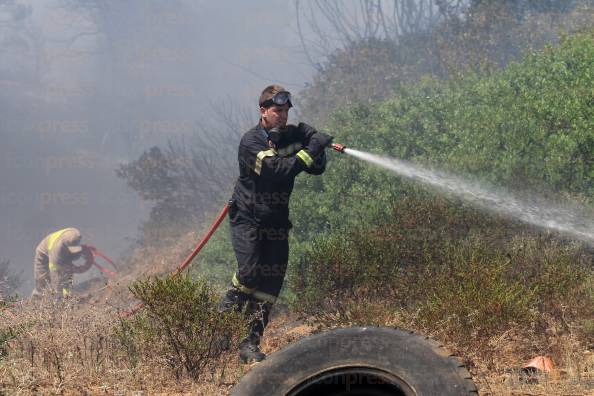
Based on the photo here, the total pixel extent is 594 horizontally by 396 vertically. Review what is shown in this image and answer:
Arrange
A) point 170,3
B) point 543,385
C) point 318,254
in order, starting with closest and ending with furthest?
point 543,385 → point 318,254 → point 170,3

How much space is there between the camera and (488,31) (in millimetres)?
20203

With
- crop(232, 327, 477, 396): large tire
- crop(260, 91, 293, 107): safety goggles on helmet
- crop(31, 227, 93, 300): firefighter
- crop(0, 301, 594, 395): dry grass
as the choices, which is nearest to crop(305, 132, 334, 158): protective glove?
crop(260, 91, 293, 107): safety goggles on helmet

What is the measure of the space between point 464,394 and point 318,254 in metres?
3.55

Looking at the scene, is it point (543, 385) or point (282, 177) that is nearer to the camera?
point (543, 385)

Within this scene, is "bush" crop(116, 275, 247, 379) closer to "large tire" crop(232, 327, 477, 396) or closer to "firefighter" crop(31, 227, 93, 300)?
"large tire" crop(232, 327, 477, 396)

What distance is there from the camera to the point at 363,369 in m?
3.52

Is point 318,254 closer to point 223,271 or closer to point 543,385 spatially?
point 543,385

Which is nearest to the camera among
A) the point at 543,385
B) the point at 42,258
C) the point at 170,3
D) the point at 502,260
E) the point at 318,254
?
the point at 543,385

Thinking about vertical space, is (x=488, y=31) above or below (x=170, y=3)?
below

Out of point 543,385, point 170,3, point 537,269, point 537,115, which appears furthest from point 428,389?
point 170,3

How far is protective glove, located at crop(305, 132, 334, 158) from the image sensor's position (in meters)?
5.44

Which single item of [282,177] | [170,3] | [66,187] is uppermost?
[170,3]

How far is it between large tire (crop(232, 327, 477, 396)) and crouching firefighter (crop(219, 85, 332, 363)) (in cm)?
167

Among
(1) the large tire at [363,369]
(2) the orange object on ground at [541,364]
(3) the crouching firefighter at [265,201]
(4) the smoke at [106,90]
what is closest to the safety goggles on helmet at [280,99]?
(3) the crouching firefighter at [265,201]
